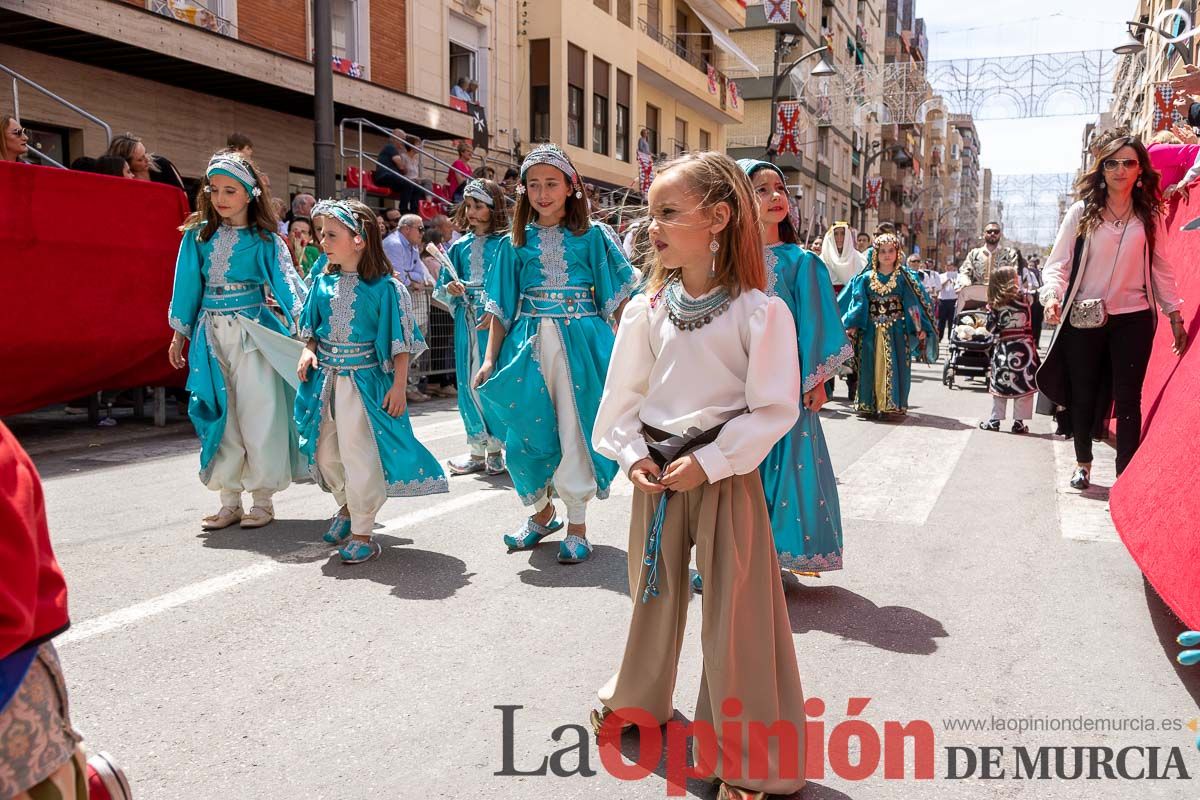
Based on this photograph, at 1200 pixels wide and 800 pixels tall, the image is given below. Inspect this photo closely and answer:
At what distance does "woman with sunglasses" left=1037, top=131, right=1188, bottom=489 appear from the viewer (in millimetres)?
5863

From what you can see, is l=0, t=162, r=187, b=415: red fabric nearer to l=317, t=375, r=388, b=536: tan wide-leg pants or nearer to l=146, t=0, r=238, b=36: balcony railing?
l=317, t=375, r=388, b=536: tan wide-leg pants

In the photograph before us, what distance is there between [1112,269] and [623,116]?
2217cm

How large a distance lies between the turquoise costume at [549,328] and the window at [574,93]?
18696 mm

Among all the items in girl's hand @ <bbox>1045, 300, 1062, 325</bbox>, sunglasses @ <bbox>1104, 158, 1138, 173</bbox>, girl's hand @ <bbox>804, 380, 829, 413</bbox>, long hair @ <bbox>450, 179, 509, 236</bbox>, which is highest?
sunglasses @ <bbox>1104, 158, 1138, 173</bbox>

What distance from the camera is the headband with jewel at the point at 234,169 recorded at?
5.39 meters

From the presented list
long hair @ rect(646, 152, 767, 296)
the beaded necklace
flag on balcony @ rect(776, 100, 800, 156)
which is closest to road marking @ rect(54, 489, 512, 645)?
the beaded necklace

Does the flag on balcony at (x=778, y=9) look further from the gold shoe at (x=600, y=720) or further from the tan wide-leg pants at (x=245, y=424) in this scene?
the gold shoe at (x=600, y=720)

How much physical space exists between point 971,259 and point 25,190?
11.9 m

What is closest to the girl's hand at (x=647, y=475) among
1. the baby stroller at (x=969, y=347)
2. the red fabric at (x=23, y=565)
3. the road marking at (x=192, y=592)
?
the red fabric at (x=23, y=565)

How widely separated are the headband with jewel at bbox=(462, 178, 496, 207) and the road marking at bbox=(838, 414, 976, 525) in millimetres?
3172

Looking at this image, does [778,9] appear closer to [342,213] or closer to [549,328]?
[549,328]

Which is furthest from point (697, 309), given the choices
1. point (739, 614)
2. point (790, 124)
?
point (790, 124)

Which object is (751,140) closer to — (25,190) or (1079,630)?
(25,190)

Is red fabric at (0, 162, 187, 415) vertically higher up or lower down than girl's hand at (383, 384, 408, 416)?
higher up
